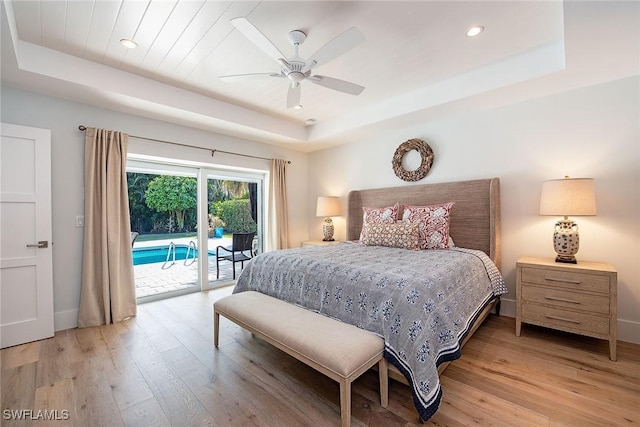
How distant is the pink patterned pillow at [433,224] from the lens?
10.1 ft

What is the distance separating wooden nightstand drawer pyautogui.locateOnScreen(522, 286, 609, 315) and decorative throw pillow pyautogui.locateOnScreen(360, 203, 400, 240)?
5.13 feet

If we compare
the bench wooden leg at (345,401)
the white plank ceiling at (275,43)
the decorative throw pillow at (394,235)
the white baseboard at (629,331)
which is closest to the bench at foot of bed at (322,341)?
the bench wooden leg at (345,401)

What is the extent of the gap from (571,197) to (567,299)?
886mm

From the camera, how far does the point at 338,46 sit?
187 centimetres

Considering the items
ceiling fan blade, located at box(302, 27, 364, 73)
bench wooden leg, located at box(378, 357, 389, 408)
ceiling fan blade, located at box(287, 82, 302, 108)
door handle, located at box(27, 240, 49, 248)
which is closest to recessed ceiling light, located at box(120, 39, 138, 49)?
ceiling fan blade, located at box(287, 82, 302, 108)

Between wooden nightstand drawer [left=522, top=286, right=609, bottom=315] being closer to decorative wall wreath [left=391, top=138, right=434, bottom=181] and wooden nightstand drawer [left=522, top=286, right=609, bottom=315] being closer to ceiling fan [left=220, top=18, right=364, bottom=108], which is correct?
decorative wall wreath [left=391, top=138, right=434, bottom=181]

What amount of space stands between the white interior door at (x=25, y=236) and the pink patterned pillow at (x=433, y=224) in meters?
3.87

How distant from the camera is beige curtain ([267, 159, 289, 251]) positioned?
15.6ft

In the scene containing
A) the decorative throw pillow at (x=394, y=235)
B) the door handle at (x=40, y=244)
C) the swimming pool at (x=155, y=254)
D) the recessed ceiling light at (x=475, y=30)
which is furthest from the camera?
the swimming pool at (x=155, y=254)

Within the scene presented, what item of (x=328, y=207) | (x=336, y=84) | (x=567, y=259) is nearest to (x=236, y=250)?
(x=328, y=207)

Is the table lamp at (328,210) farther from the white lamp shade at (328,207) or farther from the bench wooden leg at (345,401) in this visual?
the bench wooden leg at (345,401)

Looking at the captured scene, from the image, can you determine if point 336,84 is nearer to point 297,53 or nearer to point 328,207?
point 297,53

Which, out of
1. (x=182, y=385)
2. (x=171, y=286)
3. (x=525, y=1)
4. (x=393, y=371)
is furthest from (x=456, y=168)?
(x=171, y=286)

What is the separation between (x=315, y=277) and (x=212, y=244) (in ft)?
8.90
